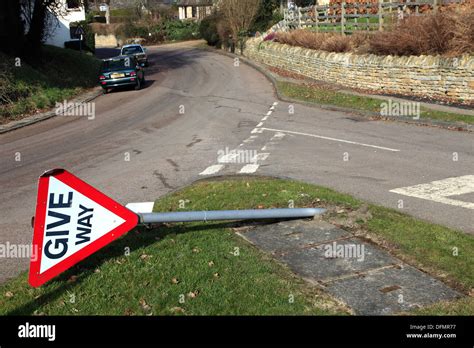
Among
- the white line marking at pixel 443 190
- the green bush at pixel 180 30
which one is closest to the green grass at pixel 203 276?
the white line marking at pixel 443 190

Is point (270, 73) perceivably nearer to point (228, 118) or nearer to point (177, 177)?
point (228, 118)

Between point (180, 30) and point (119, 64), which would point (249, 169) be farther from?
point (180, 30)

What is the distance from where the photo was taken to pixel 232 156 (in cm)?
1409

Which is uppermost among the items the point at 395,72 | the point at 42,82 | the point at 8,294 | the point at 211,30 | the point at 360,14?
the point at 211,30

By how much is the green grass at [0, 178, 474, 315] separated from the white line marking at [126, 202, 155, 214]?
1220 millimetres

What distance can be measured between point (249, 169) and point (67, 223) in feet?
21.6

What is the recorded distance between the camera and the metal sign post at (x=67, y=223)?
6.30 m

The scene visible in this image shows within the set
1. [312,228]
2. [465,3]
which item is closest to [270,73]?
[465,3]

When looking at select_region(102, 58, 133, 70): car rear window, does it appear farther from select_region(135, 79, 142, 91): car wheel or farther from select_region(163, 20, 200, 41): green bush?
select_region(163, 20, 200, 41): green bush

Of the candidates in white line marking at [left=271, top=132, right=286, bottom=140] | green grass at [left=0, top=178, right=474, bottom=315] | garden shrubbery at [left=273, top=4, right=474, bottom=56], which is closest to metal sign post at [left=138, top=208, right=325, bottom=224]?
green grass at [left=0, top=178, right=474, bottom=315]

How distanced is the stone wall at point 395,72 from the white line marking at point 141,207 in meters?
13.8

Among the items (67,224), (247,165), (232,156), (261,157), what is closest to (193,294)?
(67,224)

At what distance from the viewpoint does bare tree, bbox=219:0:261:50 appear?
45.8 meters
